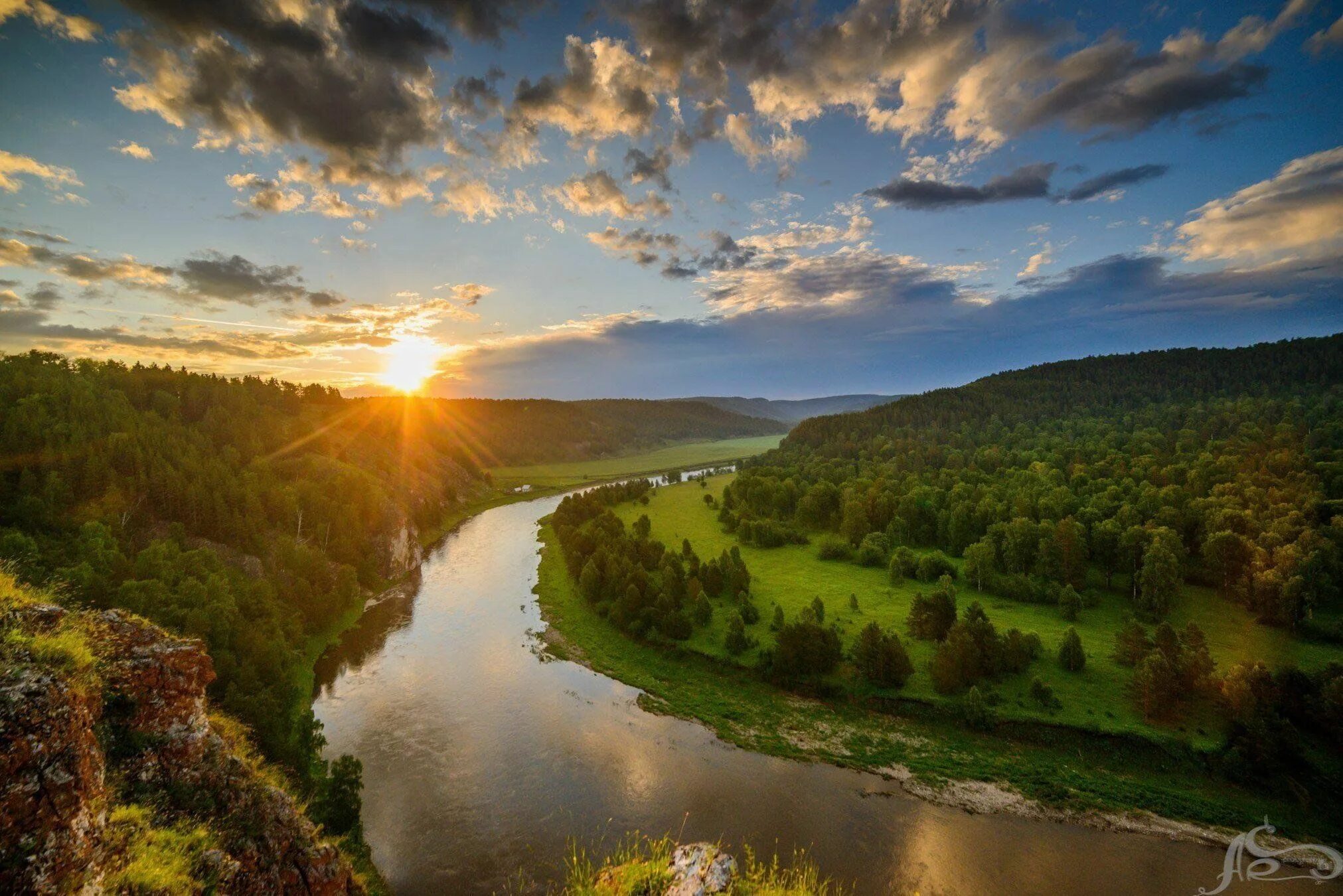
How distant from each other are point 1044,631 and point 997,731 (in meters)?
19.0

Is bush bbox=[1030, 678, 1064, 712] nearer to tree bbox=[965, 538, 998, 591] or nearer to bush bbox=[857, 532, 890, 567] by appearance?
tree bbox=[965, 538, 998, 591]

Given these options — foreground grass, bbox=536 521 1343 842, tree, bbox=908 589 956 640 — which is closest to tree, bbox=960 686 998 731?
foreground grass, bbox=536 521 1343 842

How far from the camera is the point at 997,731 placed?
41.4m

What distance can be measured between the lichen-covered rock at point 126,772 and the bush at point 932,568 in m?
69.1

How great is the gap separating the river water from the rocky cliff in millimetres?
16642

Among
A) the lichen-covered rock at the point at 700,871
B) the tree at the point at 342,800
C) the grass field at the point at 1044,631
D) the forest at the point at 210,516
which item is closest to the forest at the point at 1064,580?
the grass field at the point at 1044,631

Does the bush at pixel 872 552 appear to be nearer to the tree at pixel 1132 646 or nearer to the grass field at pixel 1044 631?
the grass field at pixel 1044 631

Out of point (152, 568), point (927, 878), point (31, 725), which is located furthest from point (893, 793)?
point (152, 568)

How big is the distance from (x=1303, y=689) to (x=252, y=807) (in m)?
61.0

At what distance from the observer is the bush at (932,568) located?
71062 millimetres

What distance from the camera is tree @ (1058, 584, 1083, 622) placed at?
190 ft

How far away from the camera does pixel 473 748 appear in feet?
128

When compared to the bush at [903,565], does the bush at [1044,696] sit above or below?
below
